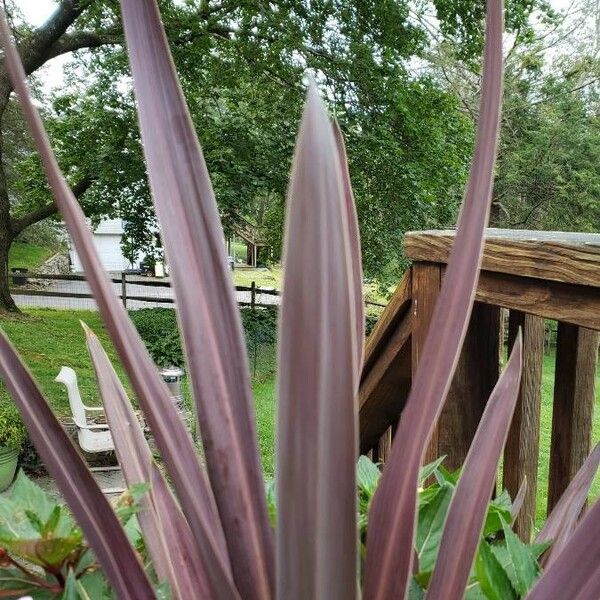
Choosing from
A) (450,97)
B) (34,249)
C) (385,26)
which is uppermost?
(385,26)

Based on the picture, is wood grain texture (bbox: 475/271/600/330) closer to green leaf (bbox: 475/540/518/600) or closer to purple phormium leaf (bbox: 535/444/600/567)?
purple phormium leaf (bbox: 535/444/600/567)

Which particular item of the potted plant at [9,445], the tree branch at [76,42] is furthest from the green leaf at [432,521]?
the tree branch at [76,42]

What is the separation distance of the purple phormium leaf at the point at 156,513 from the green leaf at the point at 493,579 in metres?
0.15

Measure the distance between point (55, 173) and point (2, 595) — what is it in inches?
9.1

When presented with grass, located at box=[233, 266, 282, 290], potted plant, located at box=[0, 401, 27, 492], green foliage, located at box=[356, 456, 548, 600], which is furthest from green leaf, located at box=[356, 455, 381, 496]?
grass, located at box=[233, 266, 282, 290]

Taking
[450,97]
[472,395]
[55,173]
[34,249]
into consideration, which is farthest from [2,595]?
[34,249]

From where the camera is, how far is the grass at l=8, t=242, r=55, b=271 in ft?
52.1

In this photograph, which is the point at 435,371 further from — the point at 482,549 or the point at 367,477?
the point at 367,477

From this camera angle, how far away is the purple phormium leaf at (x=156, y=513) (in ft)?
0.93

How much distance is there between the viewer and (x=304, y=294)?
0.18 metres

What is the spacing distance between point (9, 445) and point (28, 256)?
13.3 meters

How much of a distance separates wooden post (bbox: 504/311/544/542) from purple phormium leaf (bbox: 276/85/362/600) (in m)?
0.64

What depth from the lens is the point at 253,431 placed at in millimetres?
258

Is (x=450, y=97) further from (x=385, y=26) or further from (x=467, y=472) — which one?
(x=467, y=472)
